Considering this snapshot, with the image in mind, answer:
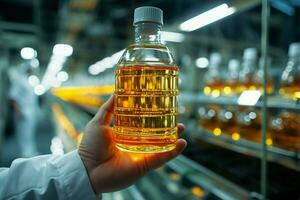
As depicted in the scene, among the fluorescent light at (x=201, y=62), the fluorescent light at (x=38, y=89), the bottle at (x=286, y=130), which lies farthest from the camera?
the fluorescent light at (x=38, y=89)

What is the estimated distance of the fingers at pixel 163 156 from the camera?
0.80m

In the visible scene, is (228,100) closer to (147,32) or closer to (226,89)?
(226,89)

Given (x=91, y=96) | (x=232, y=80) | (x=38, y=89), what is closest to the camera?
(x=232, y=80)

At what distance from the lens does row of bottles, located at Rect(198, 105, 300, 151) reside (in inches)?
46.8

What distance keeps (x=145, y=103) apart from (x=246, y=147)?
751 mm

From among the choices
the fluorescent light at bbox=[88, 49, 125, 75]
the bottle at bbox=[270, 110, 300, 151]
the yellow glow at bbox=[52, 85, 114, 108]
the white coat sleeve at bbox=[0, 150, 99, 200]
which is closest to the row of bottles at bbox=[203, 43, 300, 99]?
the bottle at bbox=[270, 110, 300, 151]

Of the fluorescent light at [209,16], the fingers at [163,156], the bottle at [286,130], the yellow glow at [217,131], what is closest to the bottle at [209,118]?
the yellow glow at [217,131]

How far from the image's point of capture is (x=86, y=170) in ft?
2.67

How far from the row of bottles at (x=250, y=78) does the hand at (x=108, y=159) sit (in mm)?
620

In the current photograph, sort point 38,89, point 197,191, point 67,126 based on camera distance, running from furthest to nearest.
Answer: point 38,89
point 67,126
point 197,191

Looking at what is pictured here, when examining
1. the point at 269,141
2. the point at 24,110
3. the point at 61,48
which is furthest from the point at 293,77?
the point at 61,48

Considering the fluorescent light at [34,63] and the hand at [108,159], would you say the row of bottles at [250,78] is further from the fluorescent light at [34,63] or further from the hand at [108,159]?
the fluorescent light at [34,63]

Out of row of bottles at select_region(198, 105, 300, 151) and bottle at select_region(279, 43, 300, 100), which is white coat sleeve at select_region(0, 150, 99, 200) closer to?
row of bottles at select_region(198, 105, 300, 151)

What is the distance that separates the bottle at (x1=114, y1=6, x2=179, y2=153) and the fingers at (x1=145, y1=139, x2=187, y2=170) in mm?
20
